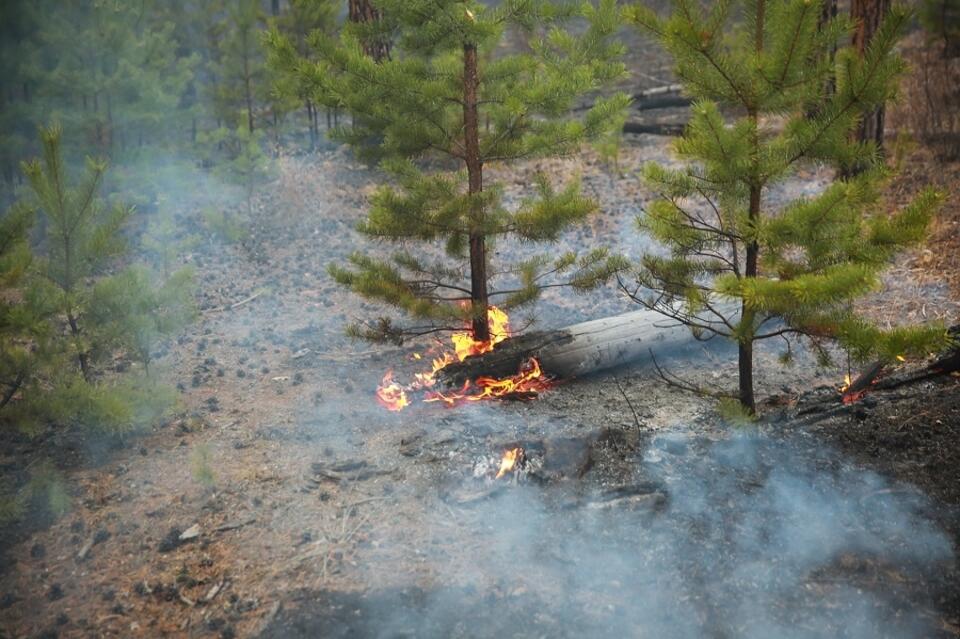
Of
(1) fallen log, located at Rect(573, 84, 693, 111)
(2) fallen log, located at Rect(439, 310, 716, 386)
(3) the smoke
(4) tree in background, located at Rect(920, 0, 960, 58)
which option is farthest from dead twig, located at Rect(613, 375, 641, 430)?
(1) fallen log, located at Rect(573, 84, 693, 111)

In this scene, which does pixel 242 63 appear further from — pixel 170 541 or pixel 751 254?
pixel 751 254

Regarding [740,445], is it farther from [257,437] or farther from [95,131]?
[95,131]

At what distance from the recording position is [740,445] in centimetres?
690

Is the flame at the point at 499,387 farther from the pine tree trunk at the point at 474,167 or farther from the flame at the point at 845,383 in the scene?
the flame at the point at 845,383

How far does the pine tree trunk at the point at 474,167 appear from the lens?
7.97 metres

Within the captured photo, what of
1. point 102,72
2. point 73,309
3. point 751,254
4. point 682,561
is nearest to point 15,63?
point 102,72

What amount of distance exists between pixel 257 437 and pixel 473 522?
9.12 feet

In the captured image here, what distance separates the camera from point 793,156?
19.7 ft

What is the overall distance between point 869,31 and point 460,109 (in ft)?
25.1

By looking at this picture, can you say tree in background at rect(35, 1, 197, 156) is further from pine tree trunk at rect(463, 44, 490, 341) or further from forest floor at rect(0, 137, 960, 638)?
pine tree trunk at rect(463, 44, 490, 341)

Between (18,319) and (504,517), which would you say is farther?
(504,517)

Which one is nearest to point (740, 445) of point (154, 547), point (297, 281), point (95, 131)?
point (154, 547)

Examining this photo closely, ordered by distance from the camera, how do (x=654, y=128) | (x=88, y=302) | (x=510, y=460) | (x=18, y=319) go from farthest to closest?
1. (x=654, y=128)
2. (x=88, y=302)
3. (x=510, y=460)
4. (x=18, y=319)

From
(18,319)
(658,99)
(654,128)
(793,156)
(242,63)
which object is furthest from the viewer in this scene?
(658,99)
